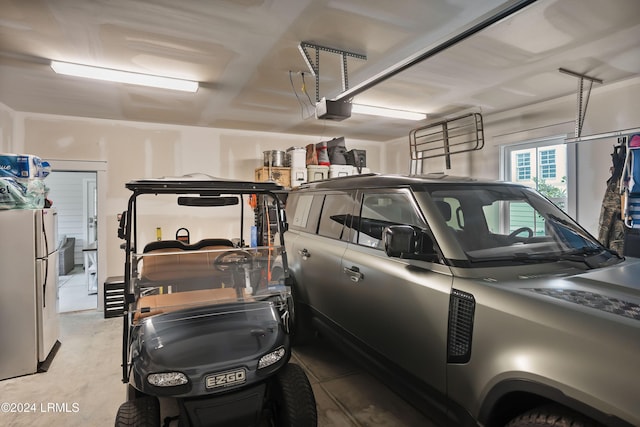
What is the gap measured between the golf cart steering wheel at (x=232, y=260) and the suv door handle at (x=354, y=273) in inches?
29.7

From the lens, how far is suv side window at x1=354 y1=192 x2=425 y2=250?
258cm

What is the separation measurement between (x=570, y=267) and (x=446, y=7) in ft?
6.03

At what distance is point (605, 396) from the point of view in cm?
119

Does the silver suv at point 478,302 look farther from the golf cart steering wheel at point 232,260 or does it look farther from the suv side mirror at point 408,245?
the golf cart steering wheel at point 232,260

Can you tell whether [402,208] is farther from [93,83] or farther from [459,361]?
→ [93,83]

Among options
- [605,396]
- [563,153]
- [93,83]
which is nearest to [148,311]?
[605,396]

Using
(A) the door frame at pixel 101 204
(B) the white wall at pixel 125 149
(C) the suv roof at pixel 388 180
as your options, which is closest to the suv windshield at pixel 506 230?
(C) the suv roof at pixel 388 180

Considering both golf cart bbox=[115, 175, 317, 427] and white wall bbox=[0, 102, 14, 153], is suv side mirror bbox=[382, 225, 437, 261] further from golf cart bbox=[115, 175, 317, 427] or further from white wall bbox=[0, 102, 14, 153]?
white wall bbox=[0, 102, 14, 153]

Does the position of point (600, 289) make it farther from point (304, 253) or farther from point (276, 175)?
point (276, 175)

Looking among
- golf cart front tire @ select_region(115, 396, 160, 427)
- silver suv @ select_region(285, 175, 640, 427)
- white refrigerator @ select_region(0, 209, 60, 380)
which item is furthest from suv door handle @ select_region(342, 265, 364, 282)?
white refrigerator @ select_region(0, 209, 60, 380)

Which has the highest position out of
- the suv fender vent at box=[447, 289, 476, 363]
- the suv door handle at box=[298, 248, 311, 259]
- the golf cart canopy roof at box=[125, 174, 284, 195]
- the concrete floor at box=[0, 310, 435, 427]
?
the golf cart canopy roof at box=[125, 174, 284, 195]

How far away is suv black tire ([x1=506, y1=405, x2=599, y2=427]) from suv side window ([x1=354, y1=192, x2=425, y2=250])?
1284 millimetres

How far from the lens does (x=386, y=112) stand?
4.83 metres

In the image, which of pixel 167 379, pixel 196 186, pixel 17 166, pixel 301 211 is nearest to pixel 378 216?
pixel 301 211
